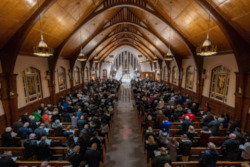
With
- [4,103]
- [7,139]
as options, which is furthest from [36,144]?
[4,103]

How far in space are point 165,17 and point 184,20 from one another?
5.61 feet

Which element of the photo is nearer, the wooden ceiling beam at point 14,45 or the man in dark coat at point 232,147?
the man in dark coat at point 232,147

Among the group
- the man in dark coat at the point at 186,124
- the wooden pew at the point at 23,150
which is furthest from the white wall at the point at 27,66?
the man in dark coat at the point at 186,124

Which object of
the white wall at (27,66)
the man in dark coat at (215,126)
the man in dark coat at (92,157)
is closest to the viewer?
the man in dark coat at (92,157)

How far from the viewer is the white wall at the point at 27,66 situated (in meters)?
8.44

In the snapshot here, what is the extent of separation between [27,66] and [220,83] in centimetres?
1329

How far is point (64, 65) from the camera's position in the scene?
47.1ft

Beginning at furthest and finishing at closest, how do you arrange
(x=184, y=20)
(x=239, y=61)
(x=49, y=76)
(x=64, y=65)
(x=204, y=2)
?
1. (x=64, y=65)
2. (x=49, y=76)
3. (x=184, y=20)
4. (x=239, y=61)
5. (x=204, y=2)

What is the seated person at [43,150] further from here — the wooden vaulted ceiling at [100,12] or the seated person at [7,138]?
the wooden vaulted ceiling at [100,12]

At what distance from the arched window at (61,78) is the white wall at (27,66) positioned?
7.14 feet

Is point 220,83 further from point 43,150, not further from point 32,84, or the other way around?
point 32,84

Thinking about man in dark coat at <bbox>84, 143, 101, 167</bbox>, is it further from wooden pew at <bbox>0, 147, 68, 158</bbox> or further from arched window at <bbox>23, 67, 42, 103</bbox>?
arched window at <bbox>23, 67, 42, 103</bbox>

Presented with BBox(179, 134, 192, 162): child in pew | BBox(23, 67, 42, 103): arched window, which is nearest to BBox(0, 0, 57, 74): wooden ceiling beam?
BBox(23, 67, 42, 103): arched window

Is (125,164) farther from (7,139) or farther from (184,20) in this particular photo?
(184,20)
